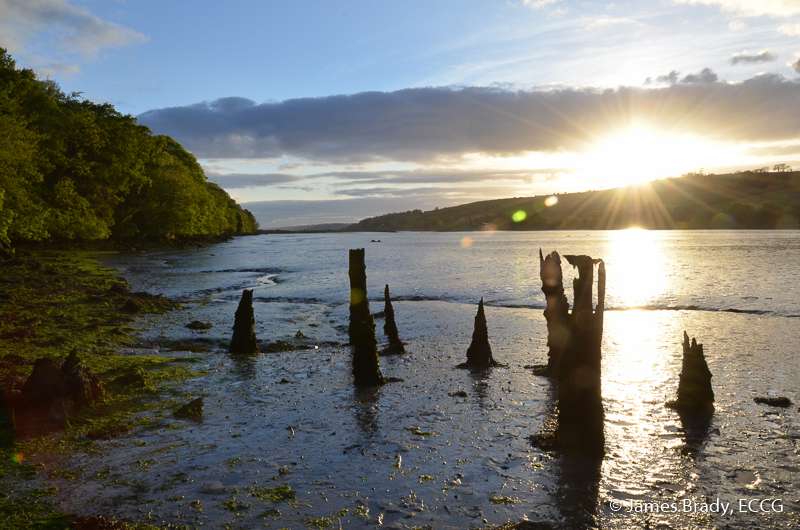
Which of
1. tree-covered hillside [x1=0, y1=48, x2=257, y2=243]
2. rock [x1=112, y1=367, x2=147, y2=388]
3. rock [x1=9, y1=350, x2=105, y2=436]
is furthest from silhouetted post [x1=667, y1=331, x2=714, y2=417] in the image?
tree-covered hillside [x1=0, y1=48, x2=257, y2=243]

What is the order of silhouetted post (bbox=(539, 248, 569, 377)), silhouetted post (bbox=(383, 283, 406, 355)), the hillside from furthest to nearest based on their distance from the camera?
the hillside, silhouetted post (bbox=(383, 283, 406, 355)), silhouetted post (bbox=(539, 248, 569, 377))

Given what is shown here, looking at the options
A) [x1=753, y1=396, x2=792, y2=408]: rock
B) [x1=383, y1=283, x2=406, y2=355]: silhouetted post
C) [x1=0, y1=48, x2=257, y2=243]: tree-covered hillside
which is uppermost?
[x1=0, y1=48, x2=257, y2=243]: tree-covered hillside

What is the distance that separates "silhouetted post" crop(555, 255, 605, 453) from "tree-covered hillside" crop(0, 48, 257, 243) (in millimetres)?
31494

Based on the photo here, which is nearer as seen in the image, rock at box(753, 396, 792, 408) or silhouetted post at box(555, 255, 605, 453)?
silhouetted post at box(555, 255, 605, 453)

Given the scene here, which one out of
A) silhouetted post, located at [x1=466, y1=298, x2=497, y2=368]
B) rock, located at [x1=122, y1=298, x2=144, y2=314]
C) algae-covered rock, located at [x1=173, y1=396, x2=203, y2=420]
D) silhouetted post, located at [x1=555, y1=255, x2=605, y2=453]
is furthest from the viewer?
rock, located at [x1=122, y1=298, x2=144, y2=314]

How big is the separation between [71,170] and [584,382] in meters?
49.5

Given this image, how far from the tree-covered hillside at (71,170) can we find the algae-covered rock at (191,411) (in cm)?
2651

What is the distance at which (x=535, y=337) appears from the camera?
54.6ft

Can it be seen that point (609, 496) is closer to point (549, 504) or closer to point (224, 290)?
point (549, 504)

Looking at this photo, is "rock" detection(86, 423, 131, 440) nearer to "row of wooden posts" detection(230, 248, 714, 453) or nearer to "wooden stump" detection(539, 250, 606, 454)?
"row of wooden posts" detection(230, 248, 714, 453)

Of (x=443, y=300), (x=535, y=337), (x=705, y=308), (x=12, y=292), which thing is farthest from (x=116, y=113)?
(x=705, y=308)

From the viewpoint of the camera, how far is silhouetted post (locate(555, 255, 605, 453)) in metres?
7.11

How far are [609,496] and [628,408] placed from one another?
3.67 metres

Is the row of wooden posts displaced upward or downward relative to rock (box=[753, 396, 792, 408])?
upward
